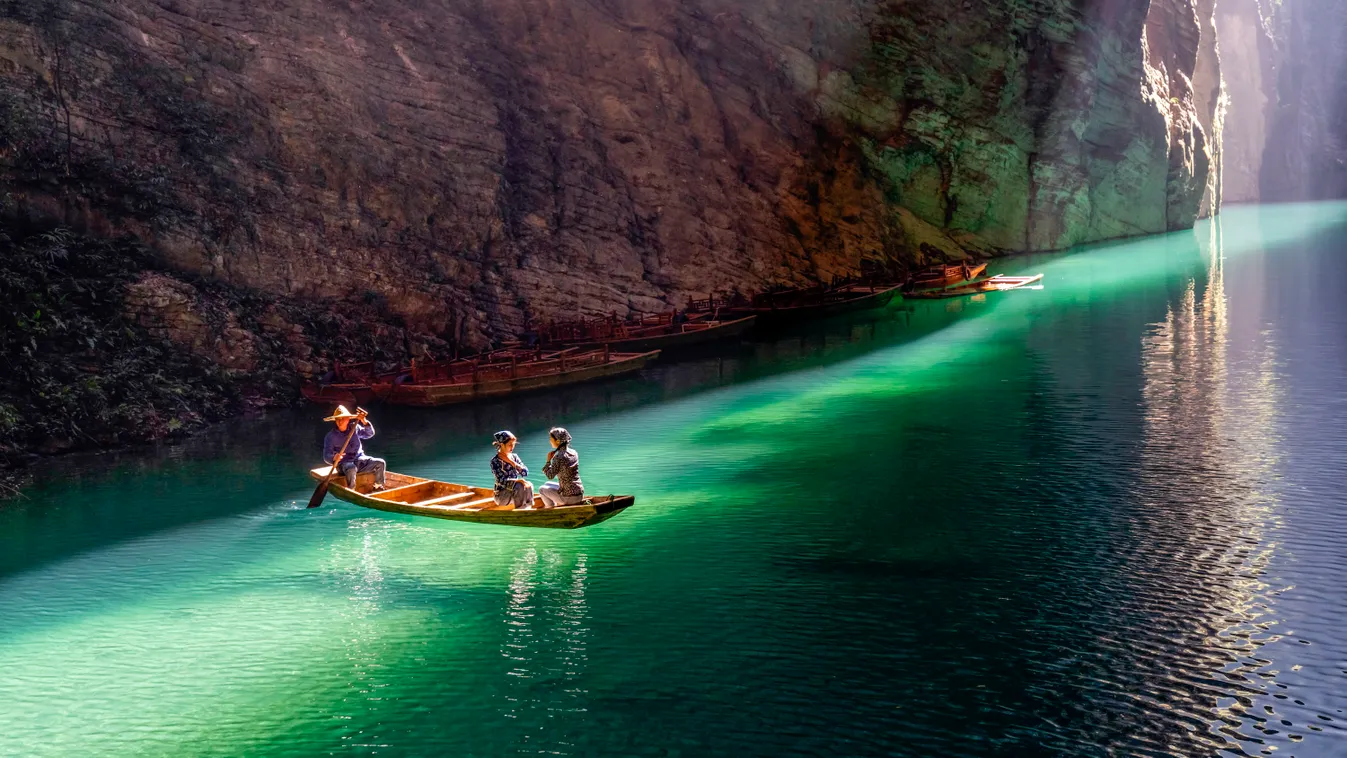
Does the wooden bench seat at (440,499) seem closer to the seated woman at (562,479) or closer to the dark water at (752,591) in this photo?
the dark water at (752,591)

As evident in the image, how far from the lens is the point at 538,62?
65.9 m

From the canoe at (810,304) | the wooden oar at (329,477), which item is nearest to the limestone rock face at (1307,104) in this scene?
the canoe at (810,304)

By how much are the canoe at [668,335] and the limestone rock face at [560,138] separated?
4.23 m

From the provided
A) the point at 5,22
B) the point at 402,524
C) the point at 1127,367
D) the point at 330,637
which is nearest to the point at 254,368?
the point at 5,22

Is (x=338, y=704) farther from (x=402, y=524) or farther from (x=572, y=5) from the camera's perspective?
(x=572, y=5)

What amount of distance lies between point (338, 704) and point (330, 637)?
2831 mm

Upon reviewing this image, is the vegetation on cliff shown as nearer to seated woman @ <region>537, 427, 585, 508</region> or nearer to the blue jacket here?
the blue jacket

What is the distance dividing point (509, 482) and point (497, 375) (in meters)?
19.1

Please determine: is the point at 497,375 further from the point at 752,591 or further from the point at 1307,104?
the point at 1307,104

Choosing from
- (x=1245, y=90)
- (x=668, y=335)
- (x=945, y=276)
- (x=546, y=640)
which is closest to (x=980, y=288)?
(x=945, y=276)

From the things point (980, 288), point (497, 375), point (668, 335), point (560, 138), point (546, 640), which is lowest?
point (546, 640)

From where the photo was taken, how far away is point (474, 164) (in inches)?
2234

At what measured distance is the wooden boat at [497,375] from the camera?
40.6m

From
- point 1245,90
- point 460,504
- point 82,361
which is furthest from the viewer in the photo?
point 1245,90
